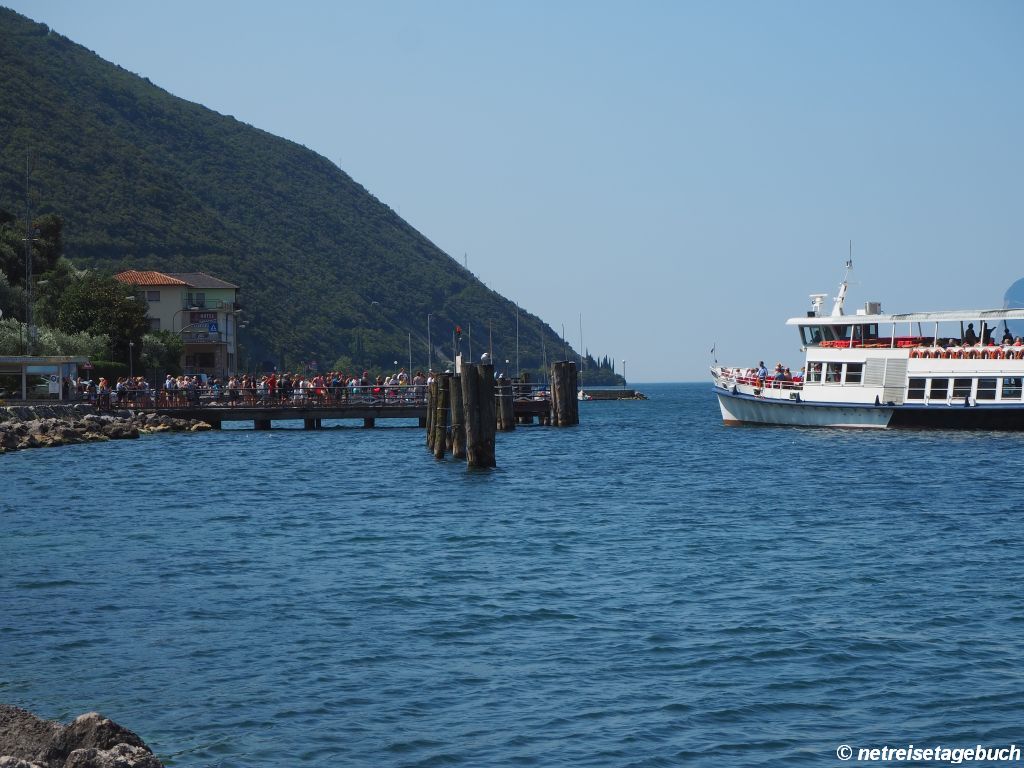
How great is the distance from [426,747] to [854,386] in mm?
45532

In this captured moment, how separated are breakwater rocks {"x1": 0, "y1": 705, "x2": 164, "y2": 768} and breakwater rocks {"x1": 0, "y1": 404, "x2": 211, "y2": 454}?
127ft

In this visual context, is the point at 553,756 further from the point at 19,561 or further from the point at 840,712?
the point at 19,561

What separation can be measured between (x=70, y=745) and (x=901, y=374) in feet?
155

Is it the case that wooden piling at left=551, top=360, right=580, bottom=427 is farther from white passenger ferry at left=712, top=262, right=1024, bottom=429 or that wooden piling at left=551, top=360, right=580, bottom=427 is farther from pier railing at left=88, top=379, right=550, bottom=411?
white passenger ferry at left=712, top=262, right=1024, bottom=429

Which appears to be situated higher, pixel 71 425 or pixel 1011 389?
pixel 1011 389

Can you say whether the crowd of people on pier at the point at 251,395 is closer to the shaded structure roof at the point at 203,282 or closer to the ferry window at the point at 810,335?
the ferry window at the point at 810,335

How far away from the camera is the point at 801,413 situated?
5778cm

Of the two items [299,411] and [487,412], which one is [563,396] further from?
[487,412]

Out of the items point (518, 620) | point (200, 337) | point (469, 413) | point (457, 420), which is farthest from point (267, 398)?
point (518, 620)

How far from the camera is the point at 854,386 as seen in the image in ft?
179

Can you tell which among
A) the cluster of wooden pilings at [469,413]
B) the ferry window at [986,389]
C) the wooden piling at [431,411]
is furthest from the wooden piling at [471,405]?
the ferry window at [986,389]

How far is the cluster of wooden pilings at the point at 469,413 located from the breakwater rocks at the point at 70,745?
23.4 metres

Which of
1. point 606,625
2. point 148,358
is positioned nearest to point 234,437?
point 148,358

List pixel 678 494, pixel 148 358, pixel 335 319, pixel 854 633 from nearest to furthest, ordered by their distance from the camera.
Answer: pixel 854 633 → pixel 678 494 → pixel 148 358 → pixel 335 319
